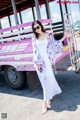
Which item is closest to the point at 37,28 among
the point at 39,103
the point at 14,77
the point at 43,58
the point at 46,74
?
the point at 43,58

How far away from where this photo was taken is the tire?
6.59 meters

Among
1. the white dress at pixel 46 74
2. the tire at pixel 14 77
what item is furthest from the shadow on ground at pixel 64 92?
the white dress at pixel 46 74

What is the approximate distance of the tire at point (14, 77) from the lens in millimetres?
6586

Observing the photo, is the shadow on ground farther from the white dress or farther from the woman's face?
the woman's face

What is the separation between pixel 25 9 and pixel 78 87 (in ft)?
29.7

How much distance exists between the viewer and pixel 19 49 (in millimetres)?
6133

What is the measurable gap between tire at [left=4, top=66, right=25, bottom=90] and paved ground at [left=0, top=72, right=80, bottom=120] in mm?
181

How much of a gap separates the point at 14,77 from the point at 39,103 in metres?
1.57

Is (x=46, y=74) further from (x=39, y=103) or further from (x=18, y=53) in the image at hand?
(x=18, y=53)

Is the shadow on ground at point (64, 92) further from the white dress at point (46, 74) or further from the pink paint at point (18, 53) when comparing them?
the pink paint at point (18, 53)

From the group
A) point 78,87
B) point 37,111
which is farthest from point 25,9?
point 37,111

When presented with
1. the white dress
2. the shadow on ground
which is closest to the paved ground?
the shadow on ground

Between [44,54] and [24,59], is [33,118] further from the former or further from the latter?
[24,59]

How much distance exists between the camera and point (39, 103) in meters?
5.54
